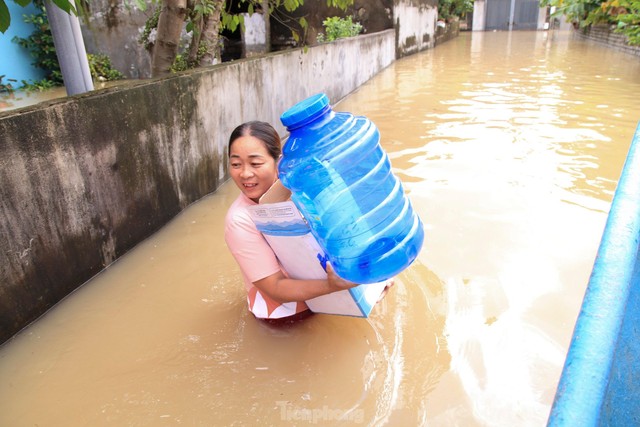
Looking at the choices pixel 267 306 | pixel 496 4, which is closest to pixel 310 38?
pixel 267 306

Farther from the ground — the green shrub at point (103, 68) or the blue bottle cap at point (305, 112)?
→ the blue bottle cap at point (305, 112)

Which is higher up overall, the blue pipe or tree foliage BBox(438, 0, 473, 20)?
tree foliage BBox(438, 0, 473, 20)

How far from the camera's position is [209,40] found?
5.39m

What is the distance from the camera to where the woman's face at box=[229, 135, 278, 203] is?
6.68 feet

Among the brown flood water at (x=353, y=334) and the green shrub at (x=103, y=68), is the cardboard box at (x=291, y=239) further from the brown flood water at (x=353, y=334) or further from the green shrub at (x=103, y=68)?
the green shrub at (x=103, y=68)

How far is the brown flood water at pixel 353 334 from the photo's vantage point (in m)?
2.06

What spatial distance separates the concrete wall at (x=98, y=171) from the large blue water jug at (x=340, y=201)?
150 centimetres

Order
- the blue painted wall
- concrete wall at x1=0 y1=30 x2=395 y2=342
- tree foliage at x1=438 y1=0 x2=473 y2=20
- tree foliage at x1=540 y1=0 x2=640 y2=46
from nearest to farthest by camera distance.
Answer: concrete wall at x1=0 y1=30 x2=395 y2=342 → the blue painted wall → tree foliage at x1=540 y1=0 x2=640 y2=46 → tree foliage at x1=438 y1=0 x2=473 y2=20

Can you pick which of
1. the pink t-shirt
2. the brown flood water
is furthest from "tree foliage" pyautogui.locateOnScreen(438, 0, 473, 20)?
the pink t-shirt

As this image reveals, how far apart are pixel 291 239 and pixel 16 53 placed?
10.5 metres

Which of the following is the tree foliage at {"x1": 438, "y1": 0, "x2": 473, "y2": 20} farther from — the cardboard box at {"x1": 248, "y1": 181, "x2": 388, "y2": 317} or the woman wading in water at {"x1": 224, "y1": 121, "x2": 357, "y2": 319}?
the cardboard box at {"x1": 248, "y1": 181, "x2": 388, "y2": 317}

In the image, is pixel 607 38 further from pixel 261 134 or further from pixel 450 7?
pixel 261 134

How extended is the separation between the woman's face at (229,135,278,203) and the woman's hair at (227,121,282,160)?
14mm

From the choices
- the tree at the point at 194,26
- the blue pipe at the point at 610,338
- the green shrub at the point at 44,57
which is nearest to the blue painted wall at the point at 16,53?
the green shrub at the point at 44,57
